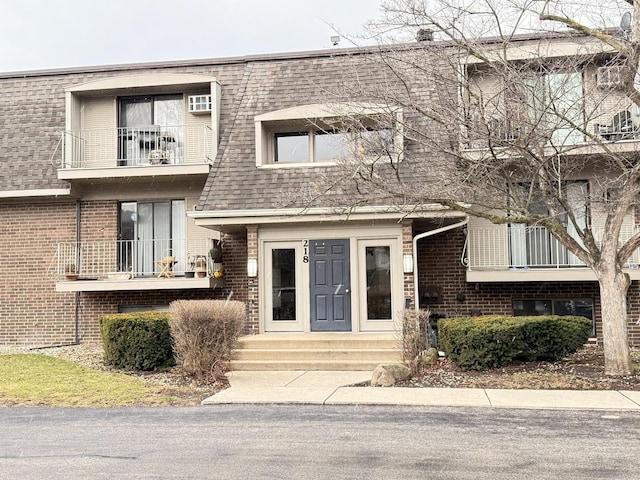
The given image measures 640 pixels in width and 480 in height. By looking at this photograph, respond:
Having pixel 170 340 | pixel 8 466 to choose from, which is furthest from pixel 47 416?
pixel 170 340

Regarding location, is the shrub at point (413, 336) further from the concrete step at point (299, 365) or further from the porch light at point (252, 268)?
the porch light at point (252, 268)

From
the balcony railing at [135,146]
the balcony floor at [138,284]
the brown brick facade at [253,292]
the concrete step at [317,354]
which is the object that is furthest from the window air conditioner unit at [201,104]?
the concrete step at [317,354]

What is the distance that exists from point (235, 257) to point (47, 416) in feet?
24.3

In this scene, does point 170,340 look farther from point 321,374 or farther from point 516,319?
point 516,319

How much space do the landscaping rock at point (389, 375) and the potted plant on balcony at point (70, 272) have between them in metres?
8.28

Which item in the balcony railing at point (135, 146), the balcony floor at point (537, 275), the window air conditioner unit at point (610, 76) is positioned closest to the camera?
the window air conditioner unit at point (610, 76)

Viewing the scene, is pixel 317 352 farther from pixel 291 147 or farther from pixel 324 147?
pixel 291 147

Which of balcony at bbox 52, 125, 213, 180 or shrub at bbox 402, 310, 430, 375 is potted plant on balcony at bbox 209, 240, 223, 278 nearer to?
balcony at bbox 52, 125, 213, 180

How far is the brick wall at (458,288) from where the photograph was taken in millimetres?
14180

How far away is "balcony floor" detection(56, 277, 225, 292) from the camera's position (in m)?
14.4

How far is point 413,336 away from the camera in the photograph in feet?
35.2

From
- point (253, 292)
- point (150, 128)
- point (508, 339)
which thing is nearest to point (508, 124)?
point (508, 339)

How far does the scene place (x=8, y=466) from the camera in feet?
20.0

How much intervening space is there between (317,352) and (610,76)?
6890mm
